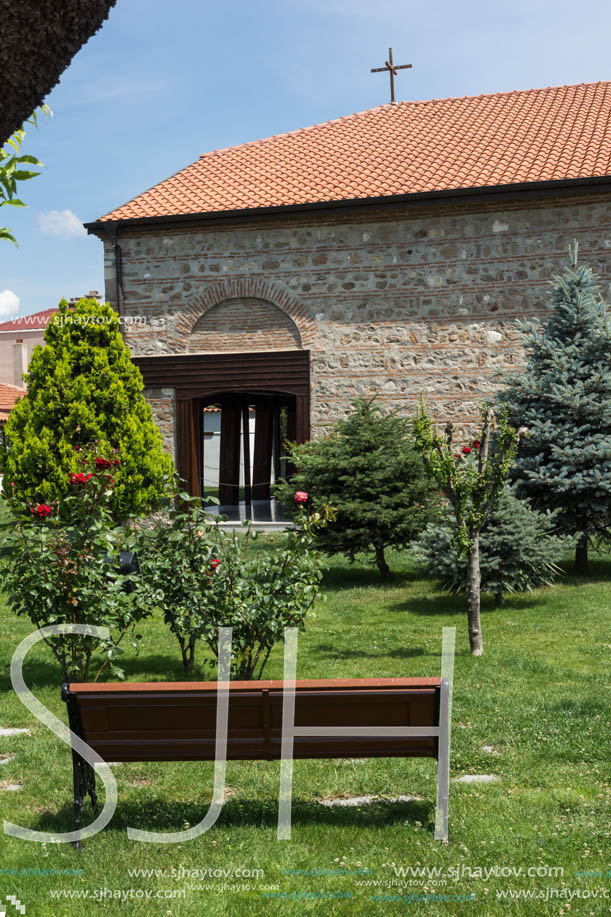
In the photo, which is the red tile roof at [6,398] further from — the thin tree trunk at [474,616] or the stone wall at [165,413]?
the thin tree trunk at [474,616]

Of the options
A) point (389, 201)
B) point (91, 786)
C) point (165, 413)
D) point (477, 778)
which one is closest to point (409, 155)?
point (389, 201)

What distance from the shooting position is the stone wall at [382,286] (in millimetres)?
14906

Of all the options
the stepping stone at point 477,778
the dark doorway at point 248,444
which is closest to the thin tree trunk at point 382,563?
the stepping stone at point 477,778

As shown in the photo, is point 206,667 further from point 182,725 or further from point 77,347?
point 77,347

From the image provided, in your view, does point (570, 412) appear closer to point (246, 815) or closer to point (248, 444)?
point (246, 815)

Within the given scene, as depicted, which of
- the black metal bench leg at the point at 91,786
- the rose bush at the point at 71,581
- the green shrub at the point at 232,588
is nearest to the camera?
the black metal bench leg at the point at 91,786

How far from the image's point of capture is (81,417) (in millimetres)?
13648

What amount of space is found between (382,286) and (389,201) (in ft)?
4.76

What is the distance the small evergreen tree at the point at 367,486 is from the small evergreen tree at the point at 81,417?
2834 millimetres

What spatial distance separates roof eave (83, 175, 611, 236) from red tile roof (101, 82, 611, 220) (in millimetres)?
152

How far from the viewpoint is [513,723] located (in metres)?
5.74

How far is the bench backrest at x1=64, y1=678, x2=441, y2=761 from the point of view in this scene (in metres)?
4.18

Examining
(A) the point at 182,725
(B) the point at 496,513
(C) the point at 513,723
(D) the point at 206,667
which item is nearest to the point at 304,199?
(B) the point at 496,513

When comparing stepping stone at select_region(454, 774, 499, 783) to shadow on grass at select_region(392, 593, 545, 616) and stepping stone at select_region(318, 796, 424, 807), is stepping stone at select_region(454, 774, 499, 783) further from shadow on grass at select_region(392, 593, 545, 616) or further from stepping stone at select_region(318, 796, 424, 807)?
shadow on grass at select_region(392, 593, 545, 616)
